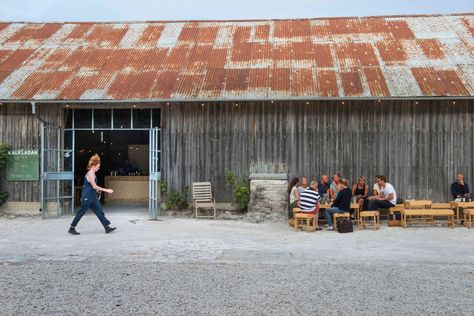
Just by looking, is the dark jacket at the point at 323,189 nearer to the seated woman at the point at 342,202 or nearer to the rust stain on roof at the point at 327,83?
the seated woman at the point at 342,202

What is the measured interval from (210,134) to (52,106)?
481 cm

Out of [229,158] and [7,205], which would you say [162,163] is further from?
[7,205]

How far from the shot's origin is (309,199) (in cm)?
1211

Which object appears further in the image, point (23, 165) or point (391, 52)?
point (391, 52)

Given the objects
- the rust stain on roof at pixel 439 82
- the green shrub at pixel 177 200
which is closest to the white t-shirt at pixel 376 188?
the rust stain on roof at pixel 439 82

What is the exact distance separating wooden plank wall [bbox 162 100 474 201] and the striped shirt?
2.82 meters

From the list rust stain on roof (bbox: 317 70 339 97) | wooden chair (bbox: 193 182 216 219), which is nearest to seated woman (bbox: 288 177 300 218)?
wooden chair (bbox: 193 182 216 219)

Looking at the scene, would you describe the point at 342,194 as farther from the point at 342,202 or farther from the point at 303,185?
the point at 303,185

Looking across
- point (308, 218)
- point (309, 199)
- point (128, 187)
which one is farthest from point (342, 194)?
point (128, 187)

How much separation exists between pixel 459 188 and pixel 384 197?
230 centimetres

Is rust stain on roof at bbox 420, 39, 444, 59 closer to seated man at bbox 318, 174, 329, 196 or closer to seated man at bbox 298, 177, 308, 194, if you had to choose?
seated man at bbox 318, 174, 329, 196

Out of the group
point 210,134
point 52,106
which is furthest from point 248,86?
point 52,106

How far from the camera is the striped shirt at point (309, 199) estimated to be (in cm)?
1209

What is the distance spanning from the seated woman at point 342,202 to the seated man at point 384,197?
1.44 metres
